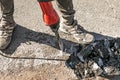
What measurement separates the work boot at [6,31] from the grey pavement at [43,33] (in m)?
0.09

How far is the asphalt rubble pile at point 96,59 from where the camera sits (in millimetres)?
3424

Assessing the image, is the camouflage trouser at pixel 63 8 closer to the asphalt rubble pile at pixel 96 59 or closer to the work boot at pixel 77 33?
the work boot at pixel 77 33

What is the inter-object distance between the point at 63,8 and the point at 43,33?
0.60 metres

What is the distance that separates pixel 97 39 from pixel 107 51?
0.29 metres

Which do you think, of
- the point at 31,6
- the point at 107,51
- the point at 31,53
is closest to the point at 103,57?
the point at 107,51

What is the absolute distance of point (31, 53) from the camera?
3750mm

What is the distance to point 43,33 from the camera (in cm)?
396

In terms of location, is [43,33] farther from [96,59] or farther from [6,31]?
[96,59]

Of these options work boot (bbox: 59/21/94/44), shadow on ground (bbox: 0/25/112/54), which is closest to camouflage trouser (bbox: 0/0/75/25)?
work boot (bbox: 59/21/94/44)

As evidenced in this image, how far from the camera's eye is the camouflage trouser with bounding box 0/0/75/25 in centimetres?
346

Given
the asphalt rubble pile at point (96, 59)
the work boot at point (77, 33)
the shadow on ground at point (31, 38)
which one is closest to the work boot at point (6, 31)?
the shadow on ground at point (31, 38)

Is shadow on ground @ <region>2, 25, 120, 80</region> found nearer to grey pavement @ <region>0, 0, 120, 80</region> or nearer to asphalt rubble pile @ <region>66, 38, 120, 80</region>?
grey pavement @ <region>0, 0, 120, 80</region>

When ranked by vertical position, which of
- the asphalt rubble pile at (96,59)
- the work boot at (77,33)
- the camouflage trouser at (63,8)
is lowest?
the asphalt rubble pile at (96,59)

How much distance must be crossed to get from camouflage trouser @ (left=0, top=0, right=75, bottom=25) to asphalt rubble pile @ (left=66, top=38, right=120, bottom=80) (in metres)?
0.39
